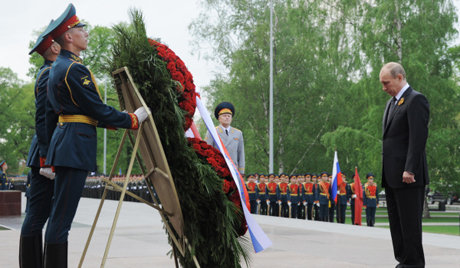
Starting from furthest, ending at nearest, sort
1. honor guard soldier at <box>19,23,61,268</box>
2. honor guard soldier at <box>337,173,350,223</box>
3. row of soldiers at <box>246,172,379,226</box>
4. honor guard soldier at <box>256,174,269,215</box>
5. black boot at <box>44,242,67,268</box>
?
honor guard soldier at <box>256,174,269,215</box>, honor guard soldier at <box>337,173,350,223</box>, row of soldiers at <box>246,172,379,226</box>, honor guard soldier at <box>19,23,61,268</box>, black boot at <box>44,242,67,268</box>

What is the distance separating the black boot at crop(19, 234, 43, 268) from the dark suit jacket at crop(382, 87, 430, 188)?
283cm

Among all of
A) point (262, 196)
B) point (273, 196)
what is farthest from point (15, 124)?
point (273, 196)

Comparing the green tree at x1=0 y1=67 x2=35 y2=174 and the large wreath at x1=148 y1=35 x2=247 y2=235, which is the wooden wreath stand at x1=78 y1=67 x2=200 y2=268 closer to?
the large wreath at x1=148 y1=35 x2=247 y2=235

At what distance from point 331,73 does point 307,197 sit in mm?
13805

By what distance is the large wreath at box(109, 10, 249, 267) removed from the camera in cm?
459

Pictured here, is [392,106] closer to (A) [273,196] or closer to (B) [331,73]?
(A) [273,196]

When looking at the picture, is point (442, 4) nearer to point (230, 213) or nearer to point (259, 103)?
point (259, 103)

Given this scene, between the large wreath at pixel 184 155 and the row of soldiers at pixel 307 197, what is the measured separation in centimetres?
1470

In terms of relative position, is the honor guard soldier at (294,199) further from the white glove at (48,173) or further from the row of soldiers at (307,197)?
the white glove at (48,173)

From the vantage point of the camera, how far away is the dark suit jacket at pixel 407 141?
5.03 meters

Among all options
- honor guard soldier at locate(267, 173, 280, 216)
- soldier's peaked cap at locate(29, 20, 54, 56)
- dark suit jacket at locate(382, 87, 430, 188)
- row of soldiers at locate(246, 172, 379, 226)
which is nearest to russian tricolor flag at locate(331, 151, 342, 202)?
row of soldiers at locate(246, 172, 379, 226)

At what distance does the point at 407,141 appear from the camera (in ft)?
17.0

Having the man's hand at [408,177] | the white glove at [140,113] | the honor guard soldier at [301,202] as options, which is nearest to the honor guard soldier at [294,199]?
the honor guard soldier at [301,202]

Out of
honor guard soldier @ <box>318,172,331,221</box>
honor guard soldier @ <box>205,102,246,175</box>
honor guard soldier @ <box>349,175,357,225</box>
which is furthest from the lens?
honor guard soldier @ <box>318,172,331,221</box>
